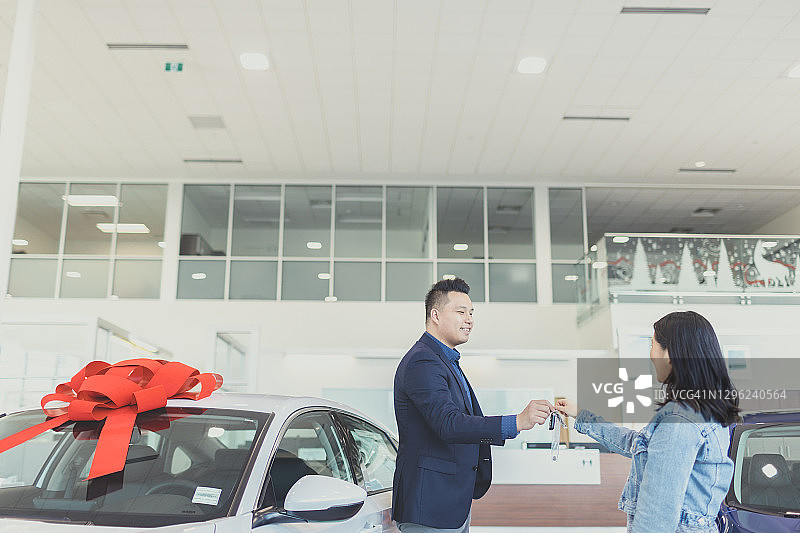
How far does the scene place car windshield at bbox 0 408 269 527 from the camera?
6.39 ft

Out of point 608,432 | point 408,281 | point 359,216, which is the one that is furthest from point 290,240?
point 608,432

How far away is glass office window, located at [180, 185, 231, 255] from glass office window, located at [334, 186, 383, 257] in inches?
73.8

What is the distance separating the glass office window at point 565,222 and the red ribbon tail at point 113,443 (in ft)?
33.8

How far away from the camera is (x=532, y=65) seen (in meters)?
8.15

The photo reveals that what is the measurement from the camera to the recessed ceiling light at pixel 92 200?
1197 cm

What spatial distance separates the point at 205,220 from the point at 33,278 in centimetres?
287

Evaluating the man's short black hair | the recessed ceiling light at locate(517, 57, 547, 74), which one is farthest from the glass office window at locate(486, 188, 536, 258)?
the man's short black hair

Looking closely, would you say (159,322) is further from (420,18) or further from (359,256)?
(420,18)

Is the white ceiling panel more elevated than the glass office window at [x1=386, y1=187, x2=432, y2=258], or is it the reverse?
the white ceiling panel

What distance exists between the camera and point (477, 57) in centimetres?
797

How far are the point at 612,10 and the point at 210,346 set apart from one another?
260 inches

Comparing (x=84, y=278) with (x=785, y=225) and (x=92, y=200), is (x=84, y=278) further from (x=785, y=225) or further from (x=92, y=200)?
(x=785, y=225)

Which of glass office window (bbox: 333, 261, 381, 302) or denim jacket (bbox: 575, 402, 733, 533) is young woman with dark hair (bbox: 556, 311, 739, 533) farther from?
glass office window (bbox: 333, 261, 381, 302)

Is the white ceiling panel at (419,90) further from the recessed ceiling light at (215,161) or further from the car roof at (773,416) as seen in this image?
the car roof at (773,416)
